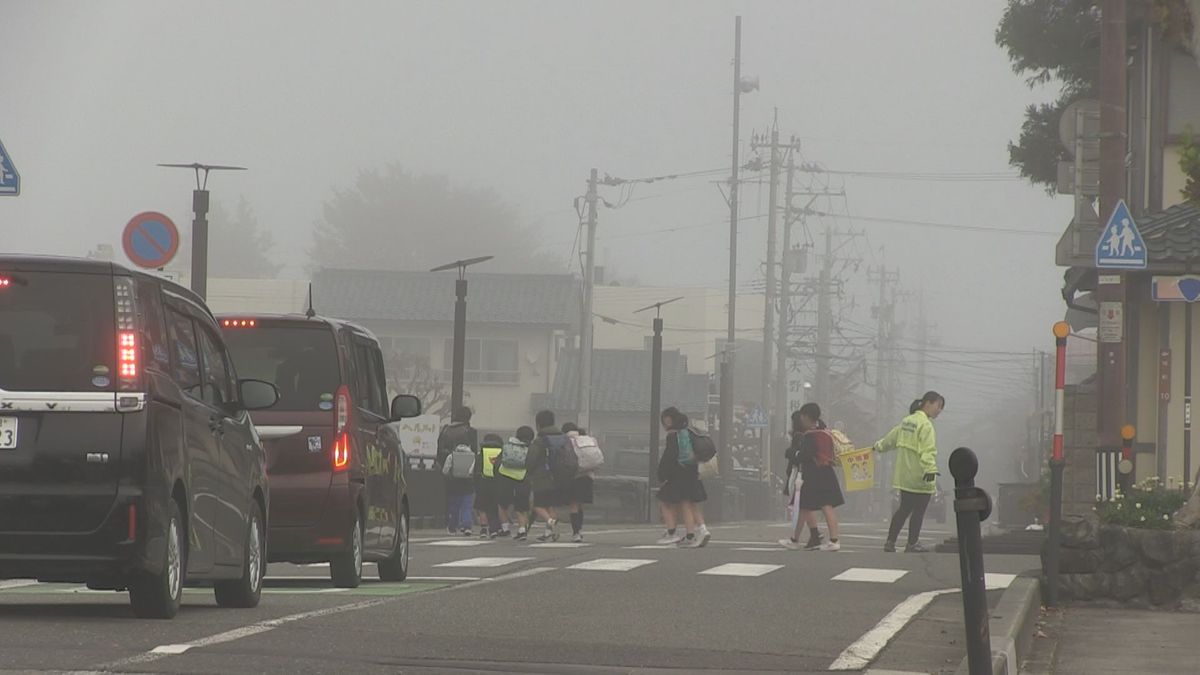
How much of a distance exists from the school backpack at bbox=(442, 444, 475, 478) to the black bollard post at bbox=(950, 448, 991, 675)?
2406cm

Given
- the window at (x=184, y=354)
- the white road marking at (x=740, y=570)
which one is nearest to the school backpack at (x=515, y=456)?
the white road marking at (x=740, y=570)

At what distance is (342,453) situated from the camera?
1414 centimetres

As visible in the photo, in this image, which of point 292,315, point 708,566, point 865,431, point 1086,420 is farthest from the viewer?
point 865,431

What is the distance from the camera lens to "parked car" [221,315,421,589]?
13.9 meters

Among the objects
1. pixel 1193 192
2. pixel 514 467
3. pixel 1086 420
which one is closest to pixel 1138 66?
pixel 1086 420

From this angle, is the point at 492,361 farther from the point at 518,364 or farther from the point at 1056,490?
the point at 1056,490

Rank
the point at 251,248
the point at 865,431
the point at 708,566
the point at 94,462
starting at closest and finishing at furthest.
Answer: the point at 94,462
the point at 708,566
the point at 865,431
the point at 251,248

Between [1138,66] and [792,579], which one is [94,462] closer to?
[792,579]

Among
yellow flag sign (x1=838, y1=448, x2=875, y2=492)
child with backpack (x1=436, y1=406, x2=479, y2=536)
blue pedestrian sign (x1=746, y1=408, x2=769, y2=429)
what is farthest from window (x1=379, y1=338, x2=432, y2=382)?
child with backpack (x1=436, y1=406, x2=479, y2=536)

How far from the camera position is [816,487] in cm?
2461

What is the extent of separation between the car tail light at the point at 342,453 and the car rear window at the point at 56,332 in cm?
433

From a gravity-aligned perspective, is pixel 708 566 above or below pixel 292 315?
below

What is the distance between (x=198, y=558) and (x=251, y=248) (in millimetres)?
131844

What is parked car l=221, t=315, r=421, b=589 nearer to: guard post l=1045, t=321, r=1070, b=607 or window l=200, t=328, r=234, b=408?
window l=200, t=328, r=234, b=408
